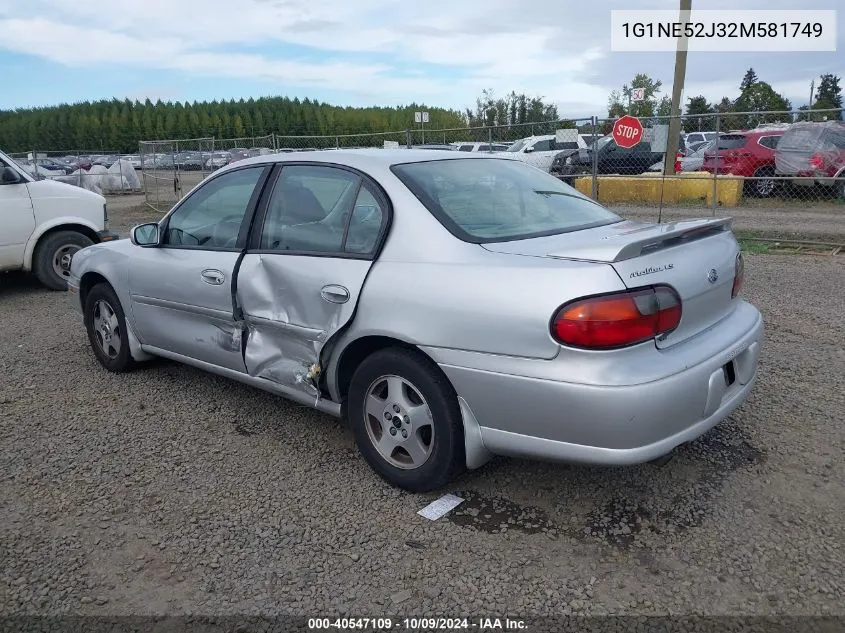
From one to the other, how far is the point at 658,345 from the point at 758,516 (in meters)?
0.93

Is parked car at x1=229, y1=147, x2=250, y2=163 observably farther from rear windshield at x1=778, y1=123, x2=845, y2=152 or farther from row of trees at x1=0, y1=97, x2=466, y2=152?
row of trees at x1=0, y1=97, x2=466, y2=152

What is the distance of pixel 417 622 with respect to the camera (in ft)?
8.11

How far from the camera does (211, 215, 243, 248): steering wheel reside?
4.01 m

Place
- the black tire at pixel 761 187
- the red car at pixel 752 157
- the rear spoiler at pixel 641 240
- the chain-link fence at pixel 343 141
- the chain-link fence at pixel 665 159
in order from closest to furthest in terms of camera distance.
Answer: the rear spoiler at pixel 641 240, the chain-link fence at pixel 665 159, the black tire at pixel 761 187, the red car at pixel 752 157, the chain-link fence at pixel 343 141

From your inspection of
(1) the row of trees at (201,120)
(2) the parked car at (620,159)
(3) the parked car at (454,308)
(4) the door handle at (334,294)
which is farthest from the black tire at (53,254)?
(1) the row of trees at (201,120)

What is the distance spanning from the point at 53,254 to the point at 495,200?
6.72 m

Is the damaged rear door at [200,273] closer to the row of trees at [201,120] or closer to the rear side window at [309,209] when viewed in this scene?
the rear side window at [309,209]

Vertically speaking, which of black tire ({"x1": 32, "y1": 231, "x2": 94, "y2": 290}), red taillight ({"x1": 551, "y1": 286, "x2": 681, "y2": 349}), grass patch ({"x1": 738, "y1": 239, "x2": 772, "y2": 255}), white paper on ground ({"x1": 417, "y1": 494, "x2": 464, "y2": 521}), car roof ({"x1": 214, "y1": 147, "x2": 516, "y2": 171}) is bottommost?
grass patch ({"x1": 738, "y1": 239, "x2": 772, "y2": 255})

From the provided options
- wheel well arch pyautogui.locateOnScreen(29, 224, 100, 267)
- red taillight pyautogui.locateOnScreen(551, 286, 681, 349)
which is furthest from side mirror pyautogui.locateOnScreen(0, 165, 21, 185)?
red taillight pyautogui.locateOnScreen(551, 286, 681, 349)

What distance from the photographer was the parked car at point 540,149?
20225 mm

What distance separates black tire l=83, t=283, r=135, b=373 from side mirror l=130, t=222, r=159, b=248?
555 mm

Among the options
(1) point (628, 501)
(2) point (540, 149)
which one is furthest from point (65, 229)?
(2) point (540, 149)

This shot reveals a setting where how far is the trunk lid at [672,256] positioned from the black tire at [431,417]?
2.00 feet

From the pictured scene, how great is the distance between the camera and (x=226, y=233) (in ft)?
13.4
